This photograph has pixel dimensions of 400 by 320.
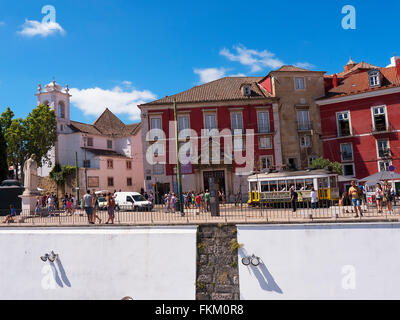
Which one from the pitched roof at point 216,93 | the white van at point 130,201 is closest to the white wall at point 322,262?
the white van at point 130,201

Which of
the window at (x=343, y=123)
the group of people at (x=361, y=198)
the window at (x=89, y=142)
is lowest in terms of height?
the group of people at (x=361, y=198)

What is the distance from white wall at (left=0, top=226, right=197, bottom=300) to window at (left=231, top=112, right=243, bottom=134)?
20.8 metres

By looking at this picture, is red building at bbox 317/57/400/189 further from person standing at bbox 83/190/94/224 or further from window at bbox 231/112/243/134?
person standing at bbox 83/190/94/224

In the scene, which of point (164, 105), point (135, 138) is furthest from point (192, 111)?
point (135, 138)

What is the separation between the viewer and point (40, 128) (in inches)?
1491

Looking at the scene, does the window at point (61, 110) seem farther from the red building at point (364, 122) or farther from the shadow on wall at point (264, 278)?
the shadow on wall at point (264, 278)

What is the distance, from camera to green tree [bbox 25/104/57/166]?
37.7 metres

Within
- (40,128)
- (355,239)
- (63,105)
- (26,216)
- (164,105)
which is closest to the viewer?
(355,239)

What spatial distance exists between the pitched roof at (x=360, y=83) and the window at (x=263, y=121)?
20.6 feet

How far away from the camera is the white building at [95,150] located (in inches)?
1578

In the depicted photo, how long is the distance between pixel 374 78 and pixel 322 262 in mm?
24857
